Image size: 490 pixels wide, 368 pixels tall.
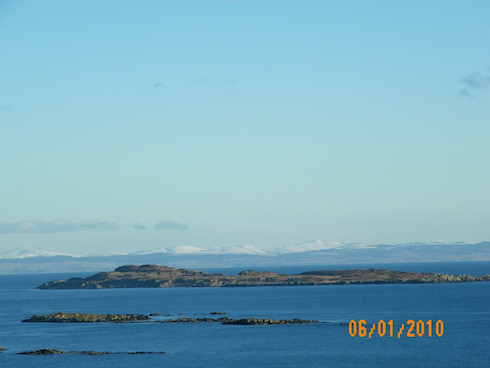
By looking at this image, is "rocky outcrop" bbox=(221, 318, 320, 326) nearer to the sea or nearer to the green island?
the green island

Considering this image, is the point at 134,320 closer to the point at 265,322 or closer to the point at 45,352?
the point at 265,322

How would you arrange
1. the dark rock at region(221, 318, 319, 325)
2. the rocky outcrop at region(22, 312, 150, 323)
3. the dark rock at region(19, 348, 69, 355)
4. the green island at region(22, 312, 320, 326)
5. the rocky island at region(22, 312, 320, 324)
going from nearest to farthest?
the dark rock at region(19, 348, 69, 355) → the dark rock at region(221, 318, 319, 325) → the rocky island at region(22, 312, 320, 324) → the green island at region(22, 312, 320, 326) → the rocky outcrop at region(22, 312, 150, 323)

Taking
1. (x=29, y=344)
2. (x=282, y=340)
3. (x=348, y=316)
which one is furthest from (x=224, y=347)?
(x=348, y=316)

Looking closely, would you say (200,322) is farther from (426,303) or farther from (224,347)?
(426,303)

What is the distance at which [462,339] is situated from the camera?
112875 mm
